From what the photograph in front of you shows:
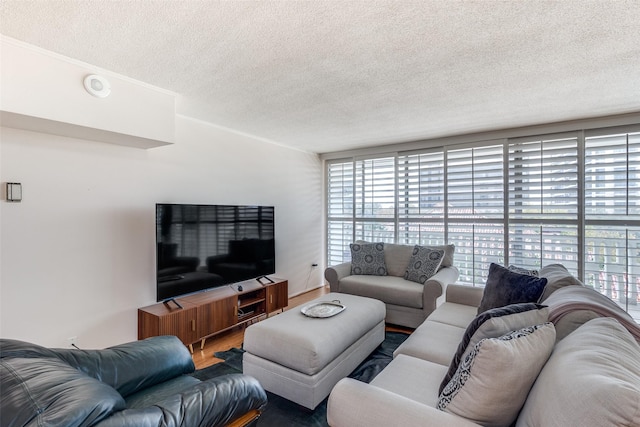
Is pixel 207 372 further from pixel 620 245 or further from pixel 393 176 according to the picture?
pixel 620 245

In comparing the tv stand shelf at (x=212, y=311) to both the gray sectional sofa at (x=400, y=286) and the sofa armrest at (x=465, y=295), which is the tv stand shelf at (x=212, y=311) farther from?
the sofa armrest at (x=465, y=295)

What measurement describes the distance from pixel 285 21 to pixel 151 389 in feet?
6.90

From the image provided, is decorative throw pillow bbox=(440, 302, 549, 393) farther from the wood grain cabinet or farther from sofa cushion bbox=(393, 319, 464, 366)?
the wood grain cabinet

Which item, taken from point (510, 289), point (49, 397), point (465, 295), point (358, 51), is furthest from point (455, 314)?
point (49, 397)

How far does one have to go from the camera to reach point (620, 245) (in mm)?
3262

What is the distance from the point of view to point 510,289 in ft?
6.84

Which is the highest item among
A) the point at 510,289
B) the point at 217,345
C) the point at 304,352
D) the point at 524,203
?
the point at 524,203

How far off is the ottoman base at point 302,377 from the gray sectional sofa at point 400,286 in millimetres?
1153

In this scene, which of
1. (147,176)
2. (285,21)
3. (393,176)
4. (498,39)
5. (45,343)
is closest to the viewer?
(285,21)

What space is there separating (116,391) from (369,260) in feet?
10.9

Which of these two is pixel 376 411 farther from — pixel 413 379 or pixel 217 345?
pixel 217 345

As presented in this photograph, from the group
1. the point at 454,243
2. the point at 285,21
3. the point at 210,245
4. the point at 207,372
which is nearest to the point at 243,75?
the point at 285,21

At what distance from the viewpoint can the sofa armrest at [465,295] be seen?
9.14ft

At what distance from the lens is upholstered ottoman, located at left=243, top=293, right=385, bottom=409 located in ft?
6.43
